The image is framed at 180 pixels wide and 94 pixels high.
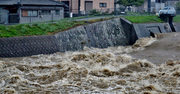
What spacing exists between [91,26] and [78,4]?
18.5 metres

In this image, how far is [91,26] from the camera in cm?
3369

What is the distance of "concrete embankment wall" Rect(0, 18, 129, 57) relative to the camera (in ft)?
85.1

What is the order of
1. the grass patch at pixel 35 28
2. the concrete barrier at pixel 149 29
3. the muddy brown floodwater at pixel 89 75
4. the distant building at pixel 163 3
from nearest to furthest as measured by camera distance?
1. the muddy brown floodwater at pixel 89 75
2. the grass patch at pixel 35 28
3. the concrete barrier at pixel 149 29
4. the distant building at pixel 163 3

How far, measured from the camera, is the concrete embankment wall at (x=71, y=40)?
2594 cm

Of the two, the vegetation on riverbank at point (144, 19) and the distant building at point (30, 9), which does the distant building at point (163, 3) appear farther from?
the distant building at point (30, 9)

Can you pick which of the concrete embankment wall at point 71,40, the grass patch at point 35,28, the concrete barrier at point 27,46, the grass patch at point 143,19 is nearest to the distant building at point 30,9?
the grass patch at point 35,28

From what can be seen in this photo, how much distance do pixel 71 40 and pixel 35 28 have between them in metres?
3.88

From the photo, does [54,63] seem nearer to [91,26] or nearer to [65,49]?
[65,49]

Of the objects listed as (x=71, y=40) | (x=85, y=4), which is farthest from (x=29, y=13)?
(x=85, y=4)

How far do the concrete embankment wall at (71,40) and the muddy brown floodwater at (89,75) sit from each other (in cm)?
107

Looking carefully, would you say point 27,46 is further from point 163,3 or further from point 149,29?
point 163,3

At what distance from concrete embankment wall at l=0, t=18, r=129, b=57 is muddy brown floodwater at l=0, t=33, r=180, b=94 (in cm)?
107

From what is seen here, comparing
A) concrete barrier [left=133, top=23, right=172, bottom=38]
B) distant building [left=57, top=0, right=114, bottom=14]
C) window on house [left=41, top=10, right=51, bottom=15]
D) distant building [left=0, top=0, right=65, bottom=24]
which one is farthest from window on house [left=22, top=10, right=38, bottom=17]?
concrete barrier [left=133, top=23, right=172, bottom=38]

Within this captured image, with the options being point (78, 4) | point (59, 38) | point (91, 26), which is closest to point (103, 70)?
point (59, 38)
